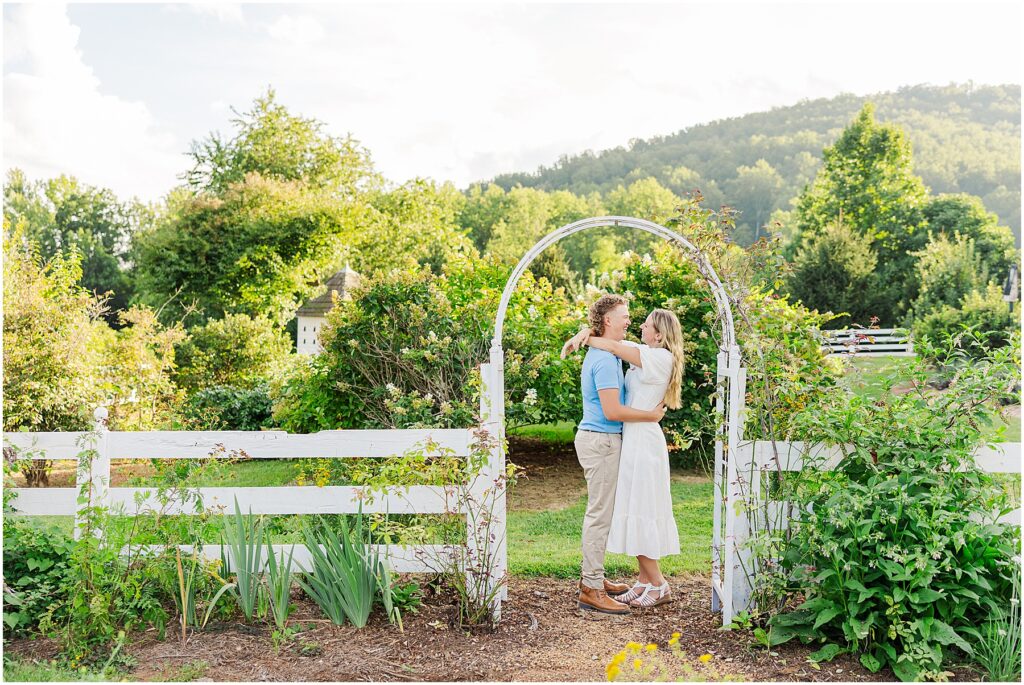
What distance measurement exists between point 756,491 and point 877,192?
85.5 ft

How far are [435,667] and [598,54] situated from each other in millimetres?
26045

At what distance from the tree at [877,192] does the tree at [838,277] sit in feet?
9.95

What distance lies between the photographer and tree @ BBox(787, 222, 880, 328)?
22.0 metres

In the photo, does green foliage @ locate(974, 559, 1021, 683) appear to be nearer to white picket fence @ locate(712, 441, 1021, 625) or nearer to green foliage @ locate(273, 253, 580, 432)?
white picket fence @ locate(712, 441, 1021, 625)

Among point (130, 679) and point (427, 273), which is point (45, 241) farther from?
point (130, 679)

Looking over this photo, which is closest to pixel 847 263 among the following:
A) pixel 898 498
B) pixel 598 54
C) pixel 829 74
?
pixel 598 54

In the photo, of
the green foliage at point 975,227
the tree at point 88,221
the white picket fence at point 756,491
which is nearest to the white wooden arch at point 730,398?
the white picket fence at point 756,491

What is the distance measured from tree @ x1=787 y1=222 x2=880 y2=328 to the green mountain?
13007 mm

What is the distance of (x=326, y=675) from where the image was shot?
3.60 m

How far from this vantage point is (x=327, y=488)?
4453 mm

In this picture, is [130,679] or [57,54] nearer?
[130,679]

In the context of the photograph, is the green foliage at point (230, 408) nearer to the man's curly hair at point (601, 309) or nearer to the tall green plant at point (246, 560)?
the tall green plant at point (246, 560)

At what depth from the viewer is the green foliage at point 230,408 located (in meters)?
12.5

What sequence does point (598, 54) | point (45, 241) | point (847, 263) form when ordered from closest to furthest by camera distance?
point (847, 263) < point (598, 54) < point (45, 241)
